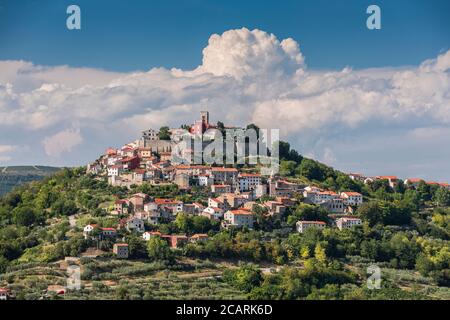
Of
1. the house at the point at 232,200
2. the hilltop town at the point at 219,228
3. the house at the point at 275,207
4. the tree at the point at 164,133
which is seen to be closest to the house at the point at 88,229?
the hilltop town at the point at 219,228

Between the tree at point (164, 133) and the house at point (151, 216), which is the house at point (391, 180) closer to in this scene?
the tree at point (164, 133)

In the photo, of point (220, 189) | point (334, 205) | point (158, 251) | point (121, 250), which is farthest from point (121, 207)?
point (334, 205)

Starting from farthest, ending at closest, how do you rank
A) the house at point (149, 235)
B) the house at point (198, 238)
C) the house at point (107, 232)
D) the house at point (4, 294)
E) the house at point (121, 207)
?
1. the house at point (121, 207)
2. the house at point (198, 238)
3. the house at point (149, 235)
4. the house at point (107, 232)
5. the house at point (4, 294)

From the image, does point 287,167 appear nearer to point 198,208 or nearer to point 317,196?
point 317,196

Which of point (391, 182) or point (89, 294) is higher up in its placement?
point (391, 182)

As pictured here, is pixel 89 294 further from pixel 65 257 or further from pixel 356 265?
pixel 356 265
